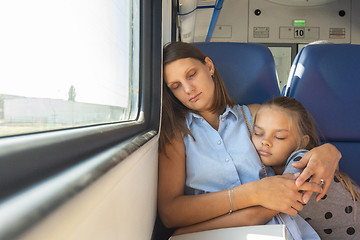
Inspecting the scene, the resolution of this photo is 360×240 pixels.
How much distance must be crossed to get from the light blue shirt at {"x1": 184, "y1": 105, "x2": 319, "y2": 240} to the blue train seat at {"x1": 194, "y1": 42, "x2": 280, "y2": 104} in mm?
315

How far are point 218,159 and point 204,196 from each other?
17 centimetres

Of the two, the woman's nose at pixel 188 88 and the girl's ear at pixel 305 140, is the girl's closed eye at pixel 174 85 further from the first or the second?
the girl's ear at pixel 305 140

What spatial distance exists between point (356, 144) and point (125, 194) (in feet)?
4.47

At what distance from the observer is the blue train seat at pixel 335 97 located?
4.98 feet

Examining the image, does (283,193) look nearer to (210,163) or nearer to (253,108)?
(210,163)

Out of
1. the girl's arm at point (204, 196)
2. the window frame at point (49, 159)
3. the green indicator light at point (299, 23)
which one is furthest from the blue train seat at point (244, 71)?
the green indicator light at point (299, 23)

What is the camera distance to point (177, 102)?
1385 mm

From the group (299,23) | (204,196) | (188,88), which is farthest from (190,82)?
(299,23)

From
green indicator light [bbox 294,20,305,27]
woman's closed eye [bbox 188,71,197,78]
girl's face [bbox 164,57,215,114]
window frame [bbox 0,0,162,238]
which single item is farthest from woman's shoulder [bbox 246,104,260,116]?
green indicator light [bbox 294,20,305,27]

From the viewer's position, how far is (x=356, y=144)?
153 cm

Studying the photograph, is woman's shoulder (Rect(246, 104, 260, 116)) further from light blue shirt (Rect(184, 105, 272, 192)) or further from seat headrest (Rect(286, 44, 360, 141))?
seat headrest (Rect(286, 44, 360, 141))

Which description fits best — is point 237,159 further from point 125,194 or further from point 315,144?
point 125,194

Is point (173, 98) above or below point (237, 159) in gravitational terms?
above

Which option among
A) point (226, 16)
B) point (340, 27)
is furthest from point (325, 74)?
point (340, 27)
